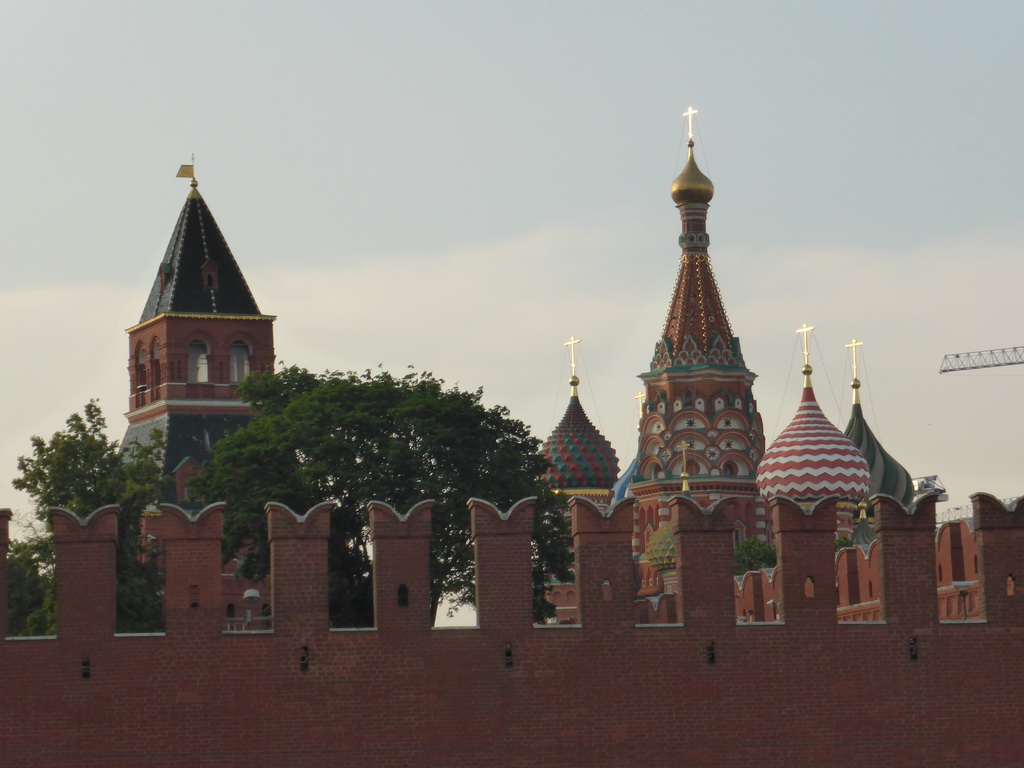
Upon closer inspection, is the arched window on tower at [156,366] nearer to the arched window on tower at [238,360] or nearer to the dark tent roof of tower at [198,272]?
the dark tent roof of tower at [198,272]

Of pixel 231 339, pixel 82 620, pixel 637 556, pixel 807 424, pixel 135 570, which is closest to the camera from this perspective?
pixel 82 620

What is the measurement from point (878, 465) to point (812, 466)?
31728 millimetres

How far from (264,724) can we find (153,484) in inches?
871

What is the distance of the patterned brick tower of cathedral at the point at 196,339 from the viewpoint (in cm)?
8931

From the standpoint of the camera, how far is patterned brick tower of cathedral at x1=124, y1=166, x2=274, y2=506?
8931 centimetres

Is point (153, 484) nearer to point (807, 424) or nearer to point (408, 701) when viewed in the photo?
point (408, 701)

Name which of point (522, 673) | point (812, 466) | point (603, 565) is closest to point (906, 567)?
point (603, 565)

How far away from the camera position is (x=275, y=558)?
30.8 metres

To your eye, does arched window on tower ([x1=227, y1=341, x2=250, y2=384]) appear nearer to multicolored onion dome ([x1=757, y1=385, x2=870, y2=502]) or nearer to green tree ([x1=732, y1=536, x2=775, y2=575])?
green tree ([x1=732, y1=536, x2=775, y2=575])

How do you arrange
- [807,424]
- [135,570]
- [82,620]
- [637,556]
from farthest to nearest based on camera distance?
[637,556] < [807,424] < [135,570] < [82,620]

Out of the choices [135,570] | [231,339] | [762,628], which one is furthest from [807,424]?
[762,628]

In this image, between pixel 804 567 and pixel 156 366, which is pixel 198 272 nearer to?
pixel 156 366

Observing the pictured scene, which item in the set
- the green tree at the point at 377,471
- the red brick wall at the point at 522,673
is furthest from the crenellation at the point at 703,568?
the green tree at the point at 377,471

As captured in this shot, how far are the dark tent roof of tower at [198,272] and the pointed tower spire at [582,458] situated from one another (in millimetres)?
26043
